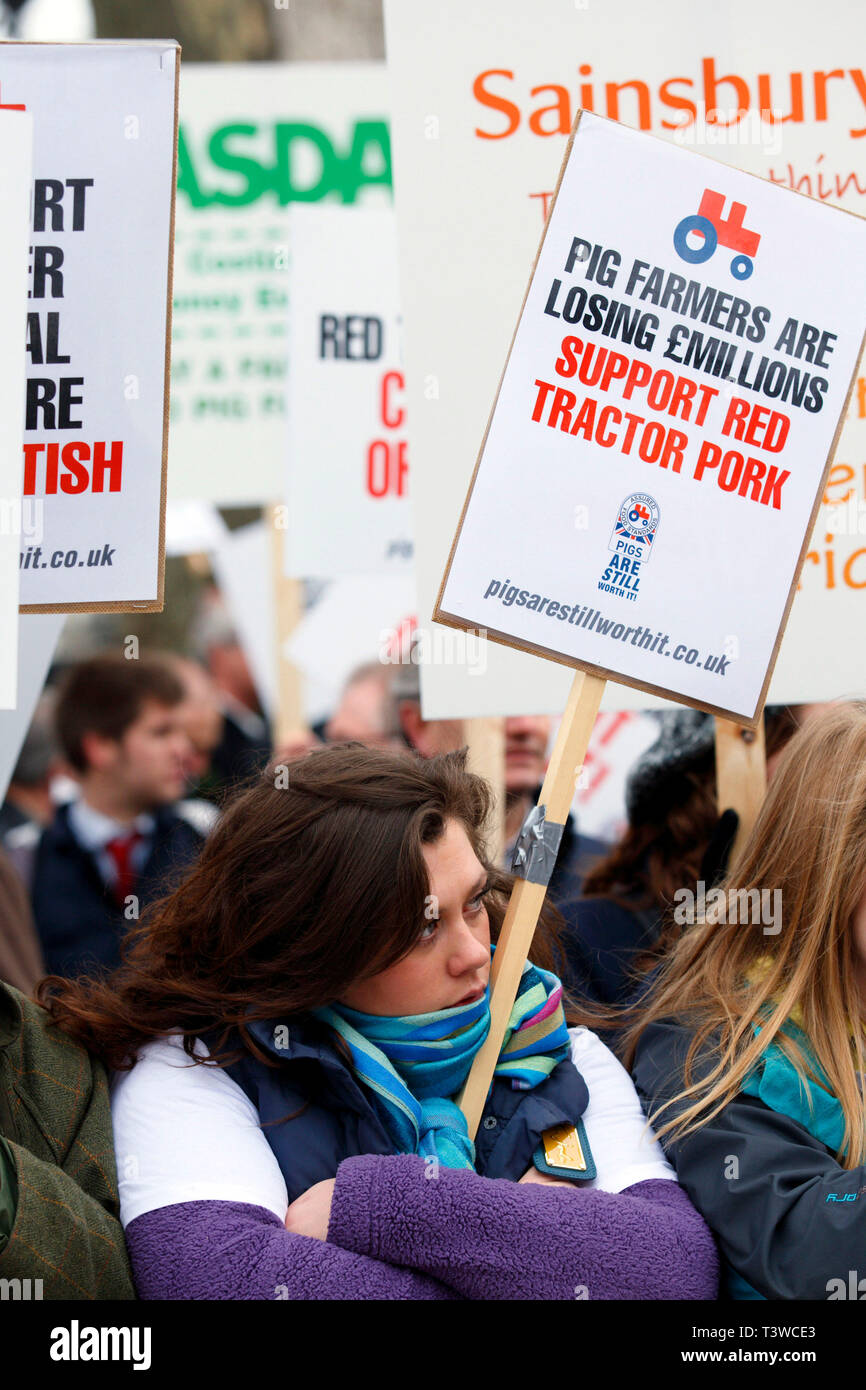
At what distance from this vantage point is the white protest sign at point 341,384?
4406 mm

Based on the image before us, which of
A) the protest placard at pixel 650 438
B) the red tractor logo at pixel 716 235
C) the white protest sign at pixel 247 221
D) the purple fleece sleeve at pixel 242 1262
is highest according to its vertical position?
the white protest sign at pixel 247 221

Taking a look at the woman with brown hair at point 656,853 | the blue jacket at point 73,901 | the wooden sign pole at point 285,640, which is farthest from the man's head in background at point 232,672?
the woman with brown hair at point 656,853

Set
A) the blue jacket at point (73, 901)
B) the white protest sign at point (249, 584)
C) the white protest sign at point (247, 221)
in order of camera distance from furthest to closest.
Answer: the white protest sign at point (249, 584)
the white protest sign at point (247, 221)
the blue jacket at point (73, 901)

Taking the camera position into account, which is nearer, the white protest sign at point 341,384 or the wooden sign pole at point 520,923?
the wooden sign pole at point 520,923

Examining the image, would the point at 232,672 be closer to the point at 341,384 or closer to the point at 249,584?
the point at 249,584

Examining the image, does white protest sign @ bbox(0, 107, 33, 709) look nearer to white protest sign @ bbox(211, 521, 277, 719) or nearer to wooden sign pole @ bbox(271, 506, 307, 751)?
wooden sign pole @ bbox(271, 506, 307, 751)

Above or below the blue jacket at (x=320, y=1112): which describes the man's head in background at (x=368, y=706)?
above

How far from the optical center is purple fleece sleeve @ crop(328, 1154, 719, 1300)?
79.3 inches

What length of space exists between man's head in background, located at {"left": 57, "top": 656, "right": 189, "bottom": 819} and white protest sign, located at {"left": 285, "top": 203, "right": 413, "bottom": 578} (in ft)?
4.38

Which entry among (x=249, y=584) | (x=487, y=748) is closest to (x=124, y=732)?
(x=249, y=584)

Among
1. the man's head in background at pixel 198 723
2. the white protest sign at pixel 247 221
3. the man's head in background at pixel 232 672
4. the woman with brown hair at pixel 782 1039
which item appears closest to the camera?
the woman with brown hair at pixel 782 1039

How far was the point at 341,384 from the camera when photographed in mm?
4418

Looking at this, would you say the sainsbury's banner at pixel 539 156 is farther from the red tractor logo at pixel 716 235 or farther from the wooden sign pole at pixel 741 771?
the red tractor logo at pixel 716 235
